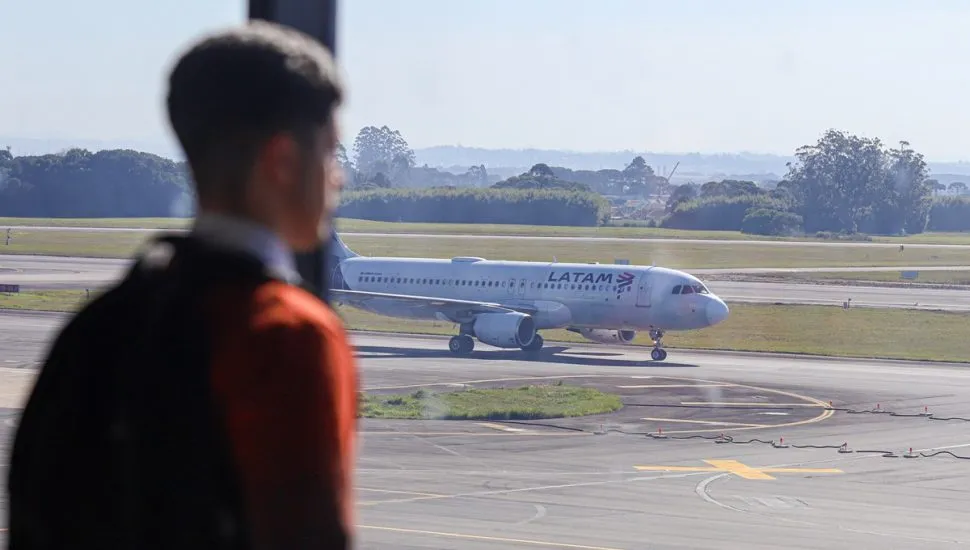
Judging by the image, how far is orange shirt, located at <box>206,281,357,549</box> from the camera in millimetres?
2480

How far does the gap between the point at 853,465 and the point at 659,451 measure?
4328 mm

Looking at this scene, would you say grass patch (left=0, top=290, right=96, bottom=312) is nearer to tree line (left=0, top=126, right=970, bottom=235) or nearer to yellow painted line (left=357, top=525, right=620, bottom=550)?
yellow painted line (left=357, top=525, right=620, bottom=550)

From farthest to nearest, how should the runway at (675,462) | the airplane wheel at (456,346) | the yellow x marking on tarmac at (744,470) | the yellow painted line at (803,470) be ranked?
1. the airplane wheel at (456,346)
2. the yellow painted line at (803,470)
3. the yellow x marking on tarmac at (744,470)
4. the runway at (675,462)

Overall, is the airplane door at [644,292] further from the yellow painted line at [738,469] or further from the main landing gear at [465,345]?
the yellow painted line at [738,469]

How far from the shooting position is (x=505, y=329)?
52625mm

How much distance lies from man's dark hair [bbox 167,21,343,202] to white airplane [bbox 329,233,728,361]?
47650 mm

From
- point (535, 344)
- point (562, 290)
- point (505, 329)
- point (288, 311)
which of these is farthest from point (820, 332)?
point (288, 311)

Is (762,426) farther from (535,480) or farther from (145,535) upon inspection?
(145,535)

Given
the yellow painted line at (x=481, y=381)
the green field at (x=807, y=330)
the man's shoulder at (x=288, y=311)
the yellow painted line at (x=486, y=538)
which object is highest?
the man's shoulder at (x=288, y=311)

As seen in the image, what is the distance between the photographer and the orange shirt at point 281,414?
8.14ft

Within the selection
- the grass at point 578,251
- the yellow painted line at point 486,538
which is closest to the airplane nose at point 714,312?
the yellow painted line at point 486,538

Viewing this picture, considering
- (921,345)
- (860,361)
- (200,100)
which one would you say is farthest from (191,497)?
(921,345)

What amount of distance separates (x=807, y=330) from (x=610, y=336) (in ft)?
48.1

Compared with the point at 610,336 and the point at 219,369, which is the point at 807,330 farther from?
the point at 219,369
